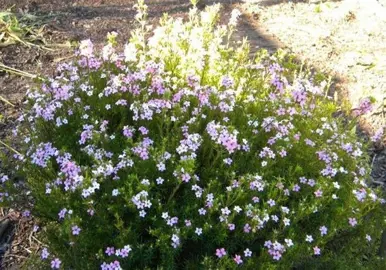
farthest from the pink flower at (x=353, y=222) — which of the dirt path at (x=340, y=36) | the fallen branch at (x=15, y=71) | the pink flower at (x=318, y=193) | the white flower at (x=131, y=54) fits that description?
the fallen branch at (x=15, y=71)

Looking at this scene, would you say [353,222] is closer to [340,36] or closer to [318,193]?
[318,193]

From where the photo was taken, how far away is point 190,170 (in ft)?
7.83

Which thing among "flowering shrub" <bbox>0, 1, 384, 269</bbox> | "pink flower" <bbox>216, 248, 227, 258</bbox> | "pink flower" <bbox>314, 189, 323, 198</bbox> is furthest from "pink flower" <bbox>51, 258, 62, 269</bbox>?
"pink flower" <bbox>314, 189, 323, 198</bbox>

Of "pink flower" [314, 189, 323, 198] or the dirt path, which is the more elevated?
"pink flower" [314, 189, 323, 198]

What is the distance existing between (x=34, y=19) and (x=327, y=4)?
4.24 metres

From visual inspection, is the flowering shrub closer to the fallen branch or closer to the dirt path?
the fallen branch

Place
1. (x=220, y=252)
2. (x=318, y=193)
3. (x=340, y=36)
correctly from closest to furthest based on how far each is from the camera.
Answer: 1. (x=220, y=252)
2. (x=318, y=193)
3. (x=340, y=36)

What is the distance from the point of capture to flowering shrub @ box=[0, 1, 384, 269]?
7.99ft

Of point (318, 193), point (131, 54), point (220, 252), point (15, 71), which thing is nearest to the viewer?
point (220, 252)

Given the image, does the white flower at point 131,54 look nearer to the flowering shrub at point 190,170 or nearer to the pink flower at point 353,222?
the flowering shrub at point 190,170

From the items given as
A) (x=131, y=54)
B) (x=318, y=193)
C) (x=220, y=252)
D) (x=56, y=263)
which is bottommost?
(x=56, y=263)

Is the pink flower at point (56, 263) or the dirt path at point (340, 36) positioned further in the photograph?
the dirt path at point (340, 36)

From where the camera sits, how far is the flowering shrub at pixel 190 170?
→ 2.44 metres

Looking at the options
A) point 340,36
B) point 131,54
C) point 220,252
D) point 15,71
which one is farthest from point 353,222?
point 340,36
